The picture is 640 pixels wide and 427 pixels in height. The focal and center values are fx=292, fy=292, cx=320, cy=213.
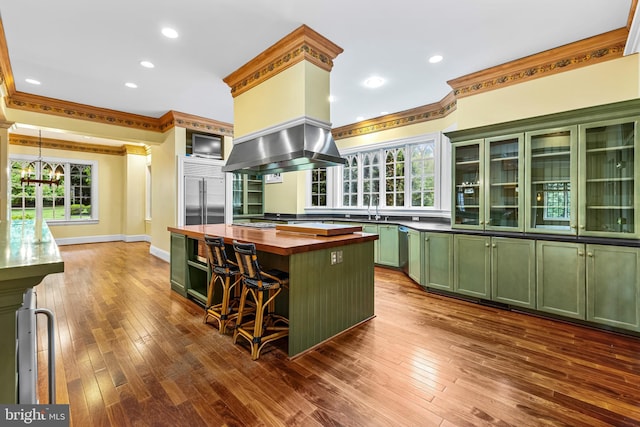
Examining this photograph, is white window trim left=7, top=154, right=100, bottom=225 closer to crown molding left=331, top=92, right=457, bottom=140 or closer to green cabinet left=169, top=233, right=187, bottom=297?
green cabinet left=169, top=233, right=187, bottom=297

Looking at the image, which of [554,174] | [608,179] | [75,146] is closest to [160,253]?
[75,146]

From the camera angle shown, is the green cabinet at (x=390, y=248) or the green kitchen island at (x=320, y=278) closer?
the green kitchen island at (x=320, y=278)

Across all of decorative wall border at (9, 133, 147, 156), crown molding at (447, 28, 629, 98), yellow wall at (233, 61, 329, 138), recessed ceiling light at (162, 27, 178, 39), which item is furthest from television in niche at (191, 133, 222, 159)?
crown molding at (447, 28, 629, 98)

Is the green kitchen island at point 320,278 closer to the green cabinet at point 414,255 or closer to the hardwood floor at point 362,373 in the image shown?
the hardwood floor at point 362,373

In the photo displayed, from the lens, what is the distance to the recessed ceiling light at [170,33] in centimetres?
301

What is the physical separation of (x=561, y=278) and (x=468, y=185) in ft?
4.81

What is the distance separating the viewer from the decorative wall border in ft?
24.9

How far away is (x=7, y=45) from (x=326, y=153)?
385 centimetres

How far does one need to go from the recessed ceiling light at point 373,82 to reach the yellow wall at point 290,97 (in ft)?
3.12

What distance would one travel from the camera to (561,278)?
9.98 feet

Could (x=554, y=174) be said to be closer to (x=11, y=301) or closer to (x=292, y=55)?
(x=292, y=55)

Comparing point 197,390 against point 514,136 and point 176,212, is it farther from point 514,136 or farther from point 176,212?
point 176,212

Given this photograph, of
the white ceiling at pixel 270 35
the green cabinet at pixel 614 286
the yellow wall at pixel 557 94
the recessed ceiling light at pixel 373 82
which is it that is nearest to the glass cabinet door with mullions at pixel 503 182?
the yellow wall at pixel 557 94

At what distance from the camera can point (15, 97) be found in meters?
4.78
